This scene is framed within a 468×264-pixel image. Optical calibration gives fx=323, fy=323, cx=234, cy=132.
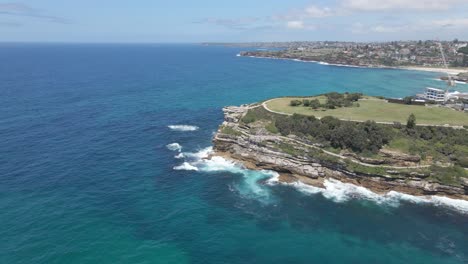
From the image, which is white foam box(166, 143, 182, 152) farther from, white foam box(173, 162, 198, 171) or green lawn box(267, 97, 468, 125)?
green lawn box(267, 97, 468, 125)

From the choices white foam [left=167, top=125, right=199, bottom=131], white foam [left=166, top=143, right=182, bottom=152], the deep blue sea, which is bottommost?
the deep blue sea

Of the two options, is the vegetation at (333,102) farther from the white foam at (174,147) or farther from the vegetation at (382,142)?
the white foam at (174,147)

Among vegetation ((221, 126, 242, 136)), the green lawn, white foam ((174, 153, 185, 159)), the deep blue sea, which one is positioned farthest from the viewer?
the green lawn

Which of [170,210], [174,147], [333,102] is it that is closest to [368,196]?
[170,210]

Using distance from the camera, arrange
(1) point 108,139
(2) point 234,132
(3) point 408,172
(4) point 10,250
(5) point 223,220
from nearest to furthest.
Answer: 1. (4) point 10,250
2. (5) point 223,220
3. (3) point 408,172
4. (2) point 234,132
5. (1) point 108,139

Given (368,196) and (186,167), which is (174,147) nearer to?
(186,167)

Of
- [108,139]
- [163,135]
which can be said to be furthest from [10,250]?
[163,135]

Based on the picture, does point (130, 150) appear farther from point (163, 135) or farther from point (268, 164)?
point (268, 164)

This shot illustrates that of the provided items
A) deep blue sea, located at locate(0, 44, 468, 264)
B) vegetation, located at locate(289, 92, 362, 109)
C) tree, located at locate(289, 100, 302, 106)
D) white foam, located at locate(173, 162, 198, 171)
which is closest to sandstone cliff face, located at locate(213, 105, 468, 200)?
deep blue sea, located at locate(0, 44, 468, 264)
